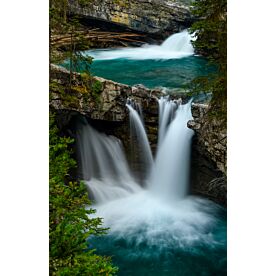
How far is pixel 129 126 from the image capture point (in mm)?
4211

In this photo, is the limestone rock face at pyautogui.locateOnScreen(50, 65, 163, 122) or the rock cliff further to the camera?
the limestone rock face at pyautogui.locateOnScreen(50, 65, 163, 122)

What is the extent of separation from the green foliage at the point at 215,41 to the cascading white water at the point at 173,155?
0.61 m

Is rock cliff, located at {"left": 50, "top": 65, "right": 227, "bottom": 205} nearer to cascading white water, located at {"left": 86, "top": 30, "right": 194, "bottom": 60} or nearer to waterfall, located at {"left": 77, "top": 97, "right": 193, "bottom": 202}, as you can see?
waterfall, located at {"left": 77, "top": 97, "right": 193, "bottom": 202}

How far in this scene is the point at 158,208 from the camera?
11.2 ft

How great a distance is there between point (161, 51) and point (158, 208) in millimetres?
1636

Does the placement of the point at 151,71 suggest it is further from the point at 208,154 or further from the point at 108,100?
the point at 208,154

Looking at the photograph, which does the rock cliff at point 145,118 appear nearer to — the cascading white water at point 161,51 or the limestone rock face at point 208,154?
the limestone rock face at point 208,154

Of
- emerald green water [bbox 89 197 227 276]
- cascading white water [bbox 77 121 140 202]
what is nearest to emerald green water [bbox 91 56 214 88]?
cascading white water [bbox 77 121 140 202]

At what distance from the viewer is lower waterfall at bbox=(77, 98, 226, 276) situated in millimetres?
3084

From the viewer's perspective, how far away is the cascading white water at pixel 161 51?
333 centimetres

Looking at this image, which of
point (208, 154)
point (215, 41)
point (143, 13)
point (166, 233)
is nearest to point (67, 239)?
point (166, 233)
